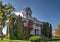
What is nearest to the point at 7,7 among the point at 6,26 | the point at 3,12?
the point at 3,12

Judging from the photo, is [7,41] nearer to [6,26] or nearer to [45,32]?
[6,26]

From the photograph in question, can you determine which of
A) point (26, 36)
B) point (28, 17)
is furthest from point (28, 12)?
point (26, 36)

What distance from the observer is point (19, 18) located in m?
11.7

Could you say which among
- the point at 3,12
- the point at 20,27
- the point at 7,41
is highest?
the point at 3,12

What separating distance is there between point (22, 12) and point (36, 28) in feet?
4.33

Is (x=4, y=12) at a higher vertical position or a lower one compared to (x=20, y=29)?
higher

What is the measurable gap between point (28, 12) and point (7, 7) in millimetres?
1485

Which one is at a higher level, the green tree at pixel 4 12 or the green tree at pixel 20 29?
the green tree at pixel 4 12

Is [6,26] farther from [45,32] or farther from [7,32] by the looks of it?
[45,32]

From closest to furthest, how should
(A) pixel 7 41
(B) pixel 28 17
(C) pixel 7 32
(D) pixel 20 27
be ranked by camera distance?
1. (A) pixel 7 41
2. (C) pixel 7 32
3. (D) pixel 20 27
4. (B) pixel 28 17

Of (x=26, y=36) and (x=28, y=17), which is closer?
(x=26, y=36)

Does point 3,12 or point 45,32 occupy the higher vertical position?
point 3,12

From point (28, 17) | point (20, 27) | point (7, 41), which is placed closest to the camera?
point (7, 41)

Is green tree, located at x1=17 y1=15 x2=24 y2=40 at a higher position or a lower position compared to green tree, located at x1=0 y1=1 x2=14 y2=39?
lower
